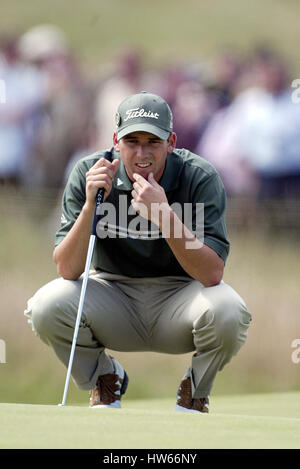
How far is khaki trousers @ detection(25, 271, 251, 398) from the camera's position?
7.95 ft

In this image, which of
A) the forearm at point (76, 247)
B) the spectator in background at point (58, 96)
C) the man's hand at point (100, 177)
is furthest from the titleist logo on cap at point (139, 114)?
the spectator in background at point (58, 96)

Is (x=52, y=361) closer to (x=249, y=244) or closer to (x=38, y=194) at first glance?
(x=38, y=194)

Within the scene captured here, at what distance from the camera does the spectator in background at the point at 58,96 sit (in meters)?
4.38

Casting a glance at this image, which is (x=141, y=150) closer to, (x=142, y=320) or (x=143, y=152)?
(x=143, y=152)

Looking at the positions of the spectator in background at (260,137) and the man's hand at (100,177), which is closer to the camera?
the man's hand at (100,177)

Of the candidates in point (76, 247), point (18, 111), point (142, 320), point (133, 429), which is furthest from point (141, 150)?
point (18, 111)

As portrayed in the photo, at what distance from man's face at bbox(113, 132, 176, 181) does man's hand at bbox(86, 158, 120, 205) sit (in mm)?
54

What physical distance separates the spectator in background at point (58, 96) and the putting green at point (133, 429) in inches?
102

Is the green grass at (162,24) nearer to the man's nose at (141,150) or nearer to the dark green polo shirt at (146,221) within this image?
the dark green polo shirt at (146,221)

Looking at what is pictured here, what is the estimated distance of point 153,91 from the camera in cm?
436

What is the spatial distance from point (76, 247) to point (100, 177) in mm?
215

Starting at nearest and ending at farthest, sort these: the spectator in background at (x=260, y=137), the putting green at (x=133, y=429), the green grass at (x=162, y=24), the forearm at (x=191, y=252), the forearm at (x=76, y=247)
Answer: the putting green at (x=133, y=429) → the forearm at (x=191, y=252) → the forearm at (x=76, y=247) → the spectator in background at (x=260, y=137) → the green grass at (x=162, y=24)
